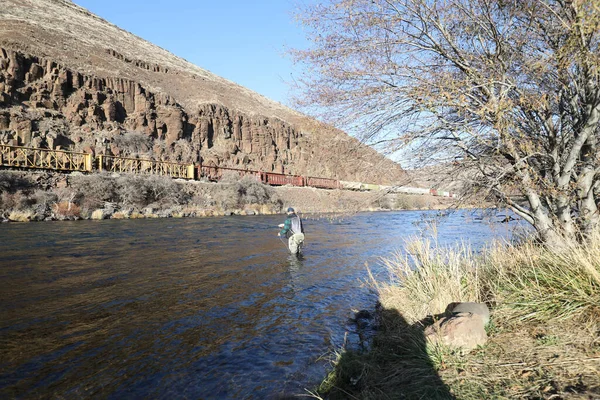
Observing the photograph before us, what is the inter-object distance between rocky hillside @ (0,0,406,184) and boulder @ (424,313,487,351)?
25104 mm

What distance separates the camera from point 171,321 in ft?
17.6

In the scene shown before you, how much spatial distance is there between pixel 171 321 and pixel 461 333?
4046mm

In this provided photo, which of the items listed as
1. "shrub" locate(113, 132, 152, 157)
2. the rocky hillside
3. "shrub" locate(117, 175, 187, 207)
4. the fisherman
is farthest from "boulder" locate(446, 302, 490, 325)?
"shrub" locate(113, 132, 152, 157)

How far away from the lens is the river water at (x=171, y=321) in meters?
Answer: 3.67

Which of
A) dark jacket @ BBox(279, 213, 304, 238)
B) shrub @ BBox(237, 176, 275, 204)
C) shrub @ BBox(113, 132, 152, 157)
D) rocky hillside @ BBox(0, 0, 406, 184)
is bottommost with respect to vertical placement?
dark jacket @ BBox(279, 213, 304, 238)

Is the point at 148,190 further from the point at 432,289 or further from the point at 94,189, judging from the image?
the point at 432,289

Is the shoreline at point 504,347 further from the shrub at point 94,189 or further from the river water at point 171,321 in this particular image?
the shrub at point 94,189

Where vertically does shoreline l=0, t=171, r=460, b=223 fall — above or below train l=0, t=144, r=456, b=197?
below

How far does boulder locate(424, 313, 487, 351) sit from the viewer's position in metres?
3.23

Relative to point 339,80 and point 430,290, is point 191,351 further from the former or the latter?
point 339,80

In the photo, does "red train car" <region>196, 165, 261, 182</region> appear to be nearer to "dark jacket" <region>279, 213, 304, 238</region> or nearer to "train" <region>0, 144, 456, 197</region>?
"train" <region>0, 144, 456, 197</region>

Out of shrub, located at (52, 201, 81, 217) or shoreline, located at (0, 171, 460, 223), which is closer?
shoreline, located at (0, 171, 460, 223)

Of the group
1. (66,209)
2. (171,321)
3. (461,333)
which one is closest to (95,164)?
(66,209)

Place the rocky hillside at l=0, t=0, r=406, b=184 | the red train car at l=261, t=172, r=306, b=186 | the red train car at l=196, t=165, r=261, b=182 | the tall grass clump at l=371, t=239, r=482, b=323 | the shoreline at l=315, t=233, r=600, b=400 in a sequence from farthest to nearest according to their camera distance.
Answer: the red train car at l=261, t=172, r=306, b=186
the red train car at l=196, t=165, r=261, b=182
the rocky hillside at l=0, t=0, r=406, b=184
the tall grass clump at l=371, t=239, r=482, b=323
the shoreline at l=315, t=233, r=600, b=400
